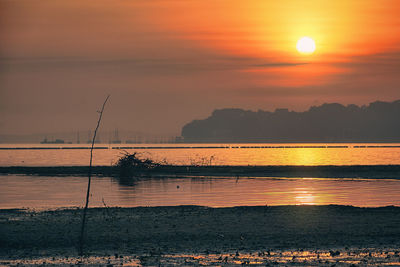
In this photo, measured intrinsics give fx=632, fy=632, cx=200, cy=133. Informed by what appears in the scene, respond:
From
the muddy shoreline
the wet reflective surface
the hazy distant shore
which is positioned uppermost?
the hazy distant shore

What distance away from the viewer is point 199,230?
90.9 feet

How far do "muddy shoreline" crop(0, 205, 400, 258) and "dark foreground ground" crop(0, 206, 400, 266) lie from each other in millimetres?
36

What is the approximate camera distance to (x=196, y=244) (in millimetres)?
24188

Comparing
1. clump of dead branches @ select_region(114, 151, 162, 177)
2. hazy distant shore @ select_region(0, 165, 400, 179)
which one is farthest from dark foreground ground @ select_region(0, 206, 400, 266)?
hazy distant shore @ select_region(0, 165, 400, 179)

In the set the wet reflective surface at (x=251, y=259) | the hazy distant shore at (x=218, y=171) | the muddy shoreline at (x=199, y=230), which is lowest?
the wet reflective surface at (x=251, y=259)

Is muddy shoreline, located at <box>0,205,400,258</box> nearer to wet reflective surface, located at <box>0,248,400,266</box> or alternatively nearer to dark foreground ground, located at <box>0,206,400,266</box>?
dark foreground ground, located at <box>0,206,400,266</box>

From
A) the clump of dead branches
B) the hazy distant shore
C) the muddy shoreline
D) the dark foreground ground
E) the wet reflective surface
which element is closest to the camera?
the wet reflective surface

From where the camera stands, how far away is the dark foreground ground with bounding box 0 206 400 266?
2117 centimetres

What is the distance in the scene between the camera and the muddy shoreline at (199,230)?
23594 millimetres

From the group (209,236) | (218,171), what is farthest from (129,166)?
(209,236)

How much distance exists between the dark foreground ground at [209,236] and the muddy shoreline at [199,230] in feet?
0.12

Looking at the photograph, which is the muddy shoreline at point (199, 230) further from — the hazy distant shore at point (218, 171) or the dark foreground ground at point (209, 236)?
the hazy distant shore at point (218, 171)

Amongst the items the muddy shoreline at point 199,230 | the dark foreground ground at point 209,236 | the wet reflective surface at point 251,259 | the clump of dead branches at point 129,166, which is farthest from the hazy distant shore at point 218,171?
the wet reflective surface at point 251,259

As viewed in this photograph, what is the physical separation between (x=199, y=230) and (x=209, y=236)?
5.60 feet
